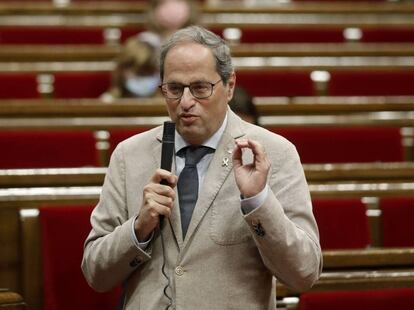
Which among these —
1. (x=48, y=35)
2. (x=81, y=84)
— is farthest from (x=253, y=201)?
(x=48, y=35)

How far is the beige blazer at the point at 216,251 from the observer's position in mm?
493

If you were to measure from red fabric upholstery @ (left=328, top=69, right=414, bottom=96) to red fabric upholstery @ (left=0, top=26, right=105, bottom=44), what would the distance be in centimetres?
39

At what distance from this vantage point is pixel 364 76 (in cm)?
117

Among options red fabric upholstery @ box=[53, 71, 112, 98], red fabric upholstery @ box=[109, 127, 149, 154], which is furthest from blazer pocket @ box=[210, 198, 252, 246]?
red fabric upholstery @ box=[53, 71, 112, 98]

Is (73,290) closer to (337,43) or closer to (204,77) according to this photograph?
(204,77)

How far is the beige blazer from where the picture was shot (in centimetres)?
49

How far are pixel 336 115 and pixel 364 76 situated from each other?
0.55ft

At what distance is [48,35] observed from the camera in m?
1.36

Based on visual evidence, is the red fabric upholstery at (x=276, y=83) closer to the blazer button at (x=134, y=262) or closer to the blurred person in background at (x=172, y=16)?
the blurred person in background at (x=172, y=16)

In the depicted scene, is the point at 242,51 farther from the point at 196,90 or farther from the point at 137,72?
the point at 196,90

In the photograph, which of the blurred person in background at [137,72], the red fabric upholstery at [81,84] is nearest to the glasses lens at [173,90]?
the blurred person in background at [137,72]

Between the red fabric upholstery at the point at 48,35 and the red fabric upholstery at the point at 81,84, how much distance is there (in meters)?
0.21

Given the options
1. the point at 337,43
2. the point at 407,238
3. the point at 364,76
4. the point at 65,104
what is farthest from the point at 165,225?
the point at 337,43

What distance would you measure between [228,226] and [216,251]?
0.02m
